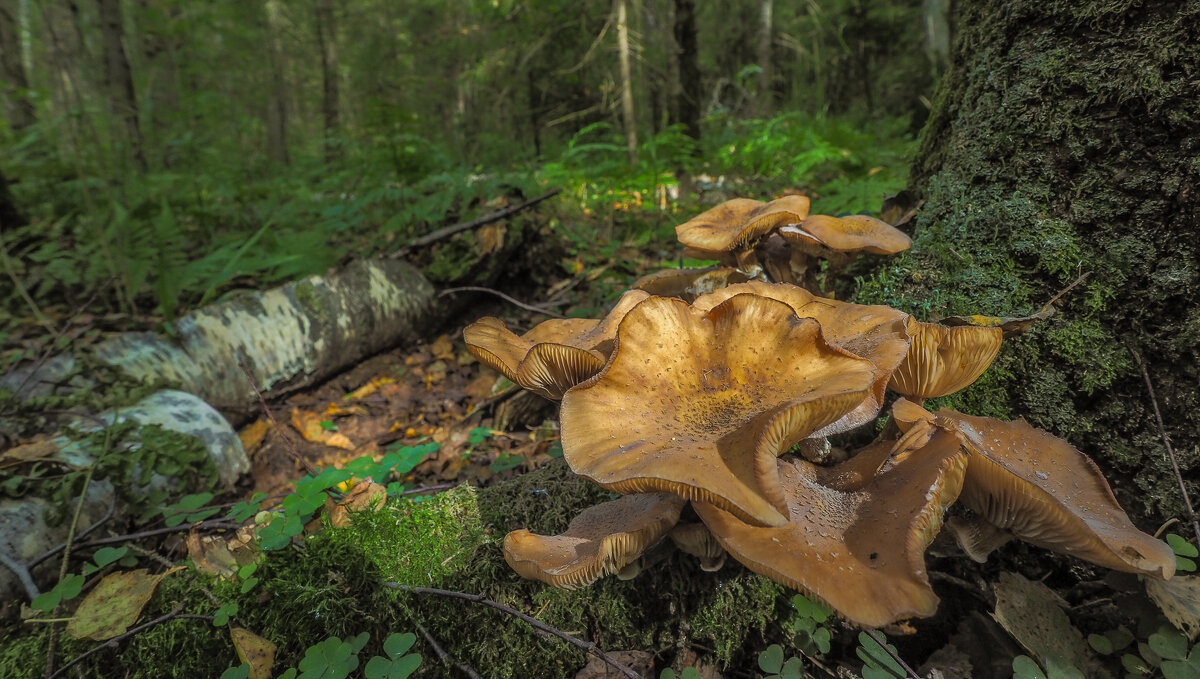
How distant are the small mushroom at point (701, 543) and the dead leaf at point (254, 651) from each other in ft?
4.97

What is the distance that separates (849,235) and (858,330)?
0.64 m

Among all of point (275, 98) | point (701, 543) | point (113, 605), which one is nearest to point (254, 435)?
point (113, 605)

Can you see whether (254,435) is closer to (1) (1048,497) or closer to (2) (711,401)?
(2) (711,401)

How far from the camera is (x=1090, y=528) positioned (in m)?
1.43

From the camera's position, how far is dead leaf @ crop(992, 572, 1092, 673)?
1.65 metres

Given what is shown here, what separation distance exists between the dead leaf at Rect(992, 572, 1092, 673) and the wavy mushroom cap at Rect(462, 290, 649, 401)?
4.96 feet

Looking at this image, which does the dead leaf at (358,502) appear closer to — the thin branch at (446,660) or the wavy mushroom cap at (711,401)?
the thin branch at (446,660)

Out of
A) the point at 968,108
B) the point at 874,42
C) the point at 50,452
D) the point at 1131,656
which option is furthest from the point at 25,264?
the point at 874,42

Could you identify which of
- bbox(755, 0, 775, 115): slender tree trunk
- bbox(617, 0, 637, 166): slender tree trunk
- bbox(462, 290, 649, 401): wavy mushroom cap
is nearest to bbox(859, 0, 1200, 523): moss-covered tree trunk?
bbox(462, 290, 649, 401): wavy mushroom cap

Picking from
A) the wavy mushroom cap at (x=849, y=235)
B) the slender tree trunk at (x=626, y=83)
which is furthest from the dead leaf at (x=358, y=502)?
the slender tree trunk at (x=626, y=83)

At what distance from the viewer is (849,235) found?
7.81 feet

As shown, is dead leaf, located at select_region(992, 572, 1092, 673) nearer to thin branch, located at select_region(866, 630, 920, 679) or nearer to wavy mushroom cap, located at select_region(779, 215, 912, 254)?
thin branch, located at select_region(866, 630, 920, 679)

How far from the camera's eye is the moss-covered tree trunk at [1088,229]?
195cm

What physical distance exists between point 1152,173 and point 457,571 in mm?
3012
